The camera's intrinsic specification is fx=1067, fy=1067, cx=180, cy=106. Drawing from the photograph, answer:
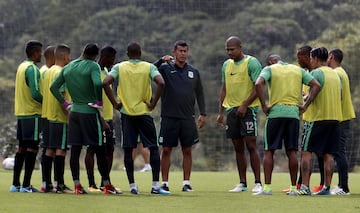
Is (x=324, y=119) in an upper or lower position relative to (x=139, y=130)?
upper

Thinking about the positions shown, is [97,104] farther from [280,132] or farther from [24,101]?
[280,132]

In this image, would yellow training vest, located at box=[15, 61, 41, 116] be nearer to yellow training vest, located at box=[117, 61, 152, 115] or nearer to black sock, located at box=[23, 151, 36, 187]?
black sock, located at box=[23, 151, 36, 187]

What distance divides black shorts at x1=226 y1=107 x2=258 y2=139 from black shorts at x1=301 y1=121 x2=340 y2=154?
2.61 feet

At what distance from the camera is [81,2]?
3275cm

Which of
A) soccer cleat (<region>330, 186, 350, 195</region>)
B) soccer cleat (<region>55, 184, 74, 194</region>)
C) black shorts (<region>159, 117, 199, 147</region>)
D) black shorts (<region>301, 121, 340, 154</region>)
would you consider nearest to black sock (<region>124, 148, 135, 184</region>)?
soccer cleat (<region>55, 184, 74, 194</region>)

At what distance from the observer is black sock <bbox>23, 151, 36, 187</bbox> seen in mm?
13344

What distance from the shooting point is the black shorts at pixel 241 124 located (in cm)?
1400

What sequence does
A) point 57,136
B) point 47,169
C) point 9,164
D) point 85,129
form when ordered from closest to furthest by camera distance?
1. point 85,129
2. point 57,136
3. point 47,169
4. point 9,164

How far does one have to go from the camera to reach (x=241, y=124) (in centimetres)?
1405

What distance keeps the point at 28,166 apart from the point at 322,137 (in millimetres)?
3717

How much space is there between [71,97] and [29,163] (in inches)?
43.1

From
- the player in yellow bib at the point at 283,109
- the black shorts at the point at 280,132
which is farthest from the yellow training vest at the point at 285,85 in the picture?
the black shorts at the point at 280,132

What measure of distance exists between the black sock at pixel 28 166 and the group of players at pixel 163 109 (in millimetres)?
13

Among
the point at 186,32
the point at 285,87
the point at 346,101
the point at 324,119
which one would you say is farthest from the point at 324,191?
the point at 186,32
